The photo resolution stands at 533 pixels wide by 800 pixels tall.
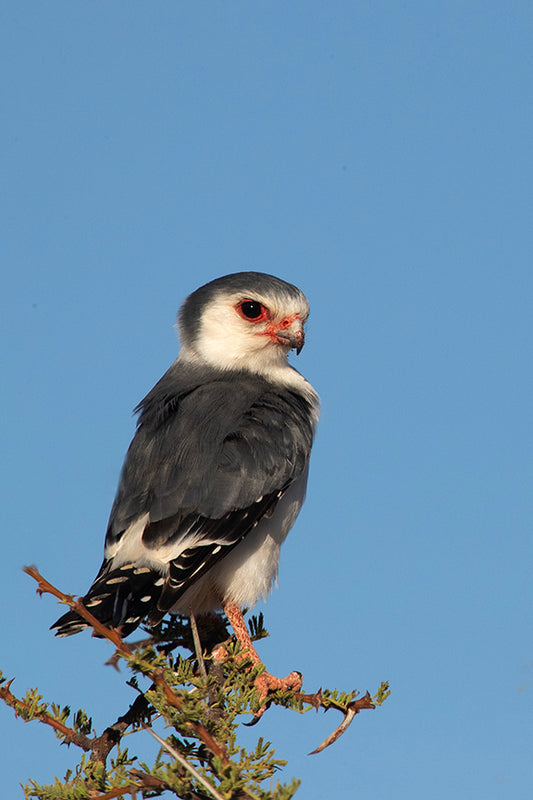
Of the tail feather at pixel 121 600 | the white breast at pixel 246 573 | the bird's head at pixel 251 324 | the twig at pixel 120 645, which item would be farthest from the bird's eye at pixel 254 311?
the twig at pixel 120 645

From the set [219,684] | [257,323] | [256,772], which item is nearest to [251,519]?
[219,684]

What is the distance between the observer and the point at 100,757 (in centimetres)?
310

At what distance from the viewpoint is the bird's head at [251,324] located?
543 centimetres

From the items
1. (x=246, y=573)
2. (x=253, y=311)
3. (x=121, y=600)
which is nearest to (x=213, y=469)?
(x=246, y=573)

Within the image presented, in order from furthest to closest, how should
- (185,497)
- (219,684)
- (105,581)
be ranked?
1. (185,497)
2. (105,581)
3. (219,684)

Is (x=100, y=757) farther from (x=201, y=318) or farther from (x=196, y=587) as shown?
(x=201, y=318)

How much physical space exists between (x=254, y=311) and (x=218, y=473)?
4.76 ft

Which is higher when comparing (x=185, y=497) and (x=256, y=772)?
(x=185, y=497)

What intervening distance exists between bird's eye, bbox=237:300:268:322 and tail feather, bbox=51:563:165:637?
198 centimetres

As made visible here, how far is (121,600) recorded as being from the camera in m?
3.87

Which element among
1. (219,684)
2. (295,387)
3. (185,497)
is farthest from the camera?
(295,387)

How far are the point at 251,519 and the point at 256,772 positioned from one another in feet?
6.14

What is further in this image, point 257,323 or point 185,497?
point 257,323

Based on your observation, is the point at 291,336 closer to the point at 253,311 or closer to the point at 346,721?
the point at 253,311
